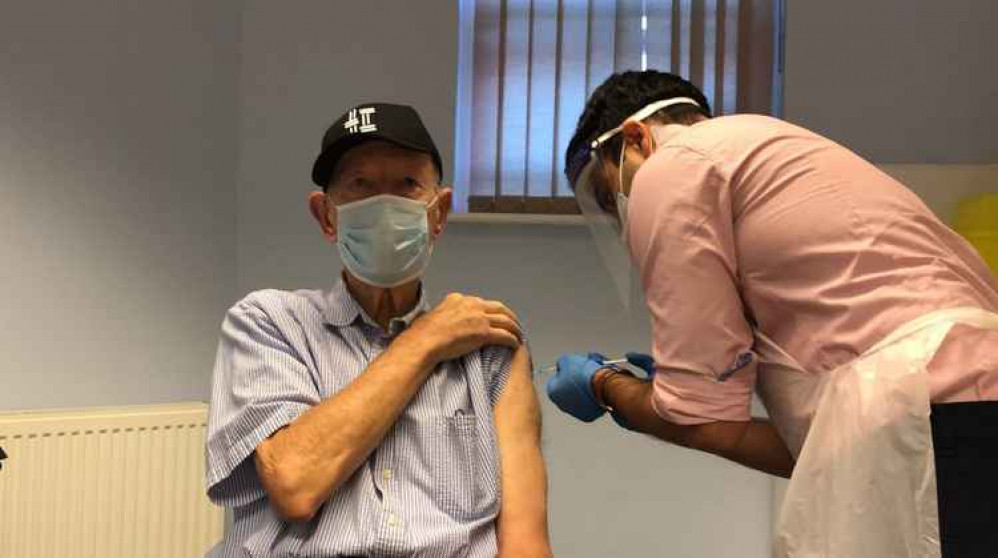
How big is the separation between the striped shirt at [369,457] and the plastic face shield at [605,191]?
282 mm

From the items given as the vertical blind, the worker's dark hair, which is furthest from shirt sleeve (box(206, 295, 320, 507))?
the vertical blind

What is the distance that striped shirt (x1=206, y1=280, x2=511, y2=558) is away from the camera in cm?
126

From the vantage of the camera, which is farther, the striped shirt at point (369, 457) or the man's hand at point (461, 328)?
the man's hand at point (461, 328)

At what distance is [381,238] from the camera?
4.80ft

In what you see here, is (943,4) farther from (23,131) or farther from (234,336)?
(23,131)

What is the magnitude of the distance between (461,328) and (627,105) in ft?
1.41

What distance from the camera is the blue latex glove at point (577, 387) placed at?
1.56 meters

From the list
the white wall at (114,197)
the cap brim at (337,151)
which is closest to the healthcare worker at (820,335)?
the cap brim at (337,151)

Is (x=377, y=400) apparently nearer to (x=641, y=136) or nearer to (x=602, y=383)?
(x=602, y=383)

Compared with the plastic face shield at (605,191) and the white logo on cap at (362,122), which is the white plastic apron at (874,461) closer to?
the plastic face shield at (605,191)

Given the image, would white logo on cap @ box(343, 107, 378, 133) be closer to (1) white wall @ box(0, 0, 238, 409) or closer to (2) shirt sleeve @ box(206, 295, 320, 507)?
(2) shirt sleeve @ box(206, 295, 320, 507)

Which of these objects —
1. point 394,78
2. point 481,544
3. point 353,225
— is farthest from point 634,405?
point 394,78

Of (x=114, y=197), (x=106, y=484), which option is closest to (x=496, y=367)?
(x=106, y=484)

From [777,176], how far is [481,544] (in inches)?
25.6
